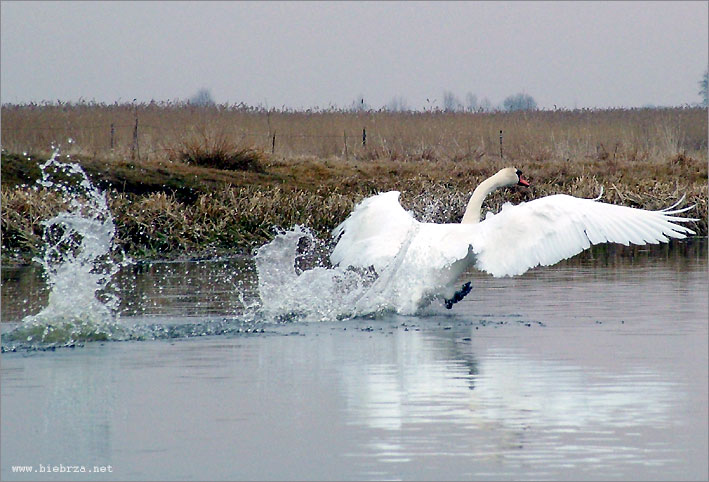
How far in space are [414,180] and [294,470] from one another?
56.4 feet

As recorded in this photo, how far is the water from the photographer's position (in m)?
6.21

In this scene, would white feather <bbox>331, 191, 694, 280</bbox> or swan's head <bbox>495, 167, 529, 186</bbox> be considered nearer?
white feather <bbox>331, 191, 694, 280</bbox>

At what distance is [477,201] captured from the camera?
39.9 ft

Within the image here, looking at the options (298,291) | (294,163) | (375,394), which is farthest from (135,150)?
(375,394)

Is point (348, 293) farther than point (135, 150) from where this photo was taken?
No

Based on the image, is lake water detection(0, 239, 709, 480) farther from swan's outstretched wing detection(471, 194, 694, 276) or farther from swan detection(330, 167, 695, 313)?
swan's outstretched wing detection(471, 194, 694, 276)

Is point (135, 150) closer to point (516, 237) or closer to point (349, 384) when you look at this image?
point (516, 237)

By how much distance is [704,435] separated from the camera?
21.8 ft

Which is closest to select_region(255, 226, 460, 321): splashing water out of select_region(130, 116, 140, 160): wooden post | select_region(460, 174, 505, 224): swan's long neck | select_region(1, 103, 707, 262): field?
select_region(460, 174, 505, 224): swan's long neck

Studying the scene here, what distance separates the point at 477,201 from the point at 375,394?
186 inches

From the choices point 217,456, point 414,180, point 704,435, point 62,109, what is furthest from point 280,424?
point 62,109

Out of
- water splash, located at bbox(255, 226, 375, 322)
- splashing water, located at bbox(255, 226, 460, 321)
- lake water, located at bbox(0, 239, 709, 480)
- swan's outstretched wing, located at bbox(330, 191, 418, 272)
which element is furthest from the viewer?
swan's outstretched wing, located at bbox(330, 191, 418, 272)

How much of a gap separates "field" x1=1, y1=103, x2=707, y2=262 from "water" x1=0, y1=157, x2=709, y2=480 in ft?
15.1

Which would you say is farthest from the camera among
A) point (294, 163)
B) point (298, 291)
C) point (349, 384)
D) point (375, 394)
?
point (294, 163)
